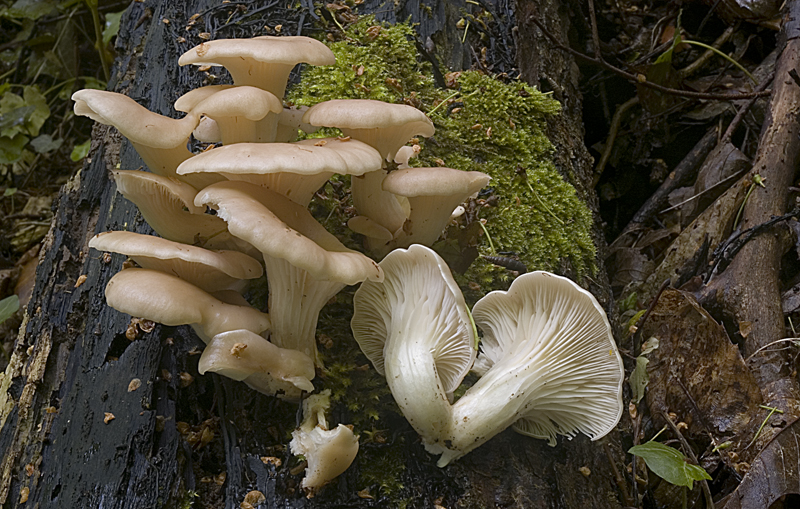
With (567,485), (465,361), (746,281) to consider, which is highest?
(465,361)

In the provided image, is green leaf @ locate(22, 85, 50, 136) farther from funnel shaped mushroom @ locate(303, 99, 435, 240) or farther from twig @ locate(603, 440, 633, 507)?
twig @ locate(603, 440, 633, 507)

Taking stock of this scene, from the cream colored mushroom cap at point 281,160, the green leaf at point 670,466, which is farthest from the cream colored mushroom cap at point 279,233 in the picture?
the green leaf at point 670,466

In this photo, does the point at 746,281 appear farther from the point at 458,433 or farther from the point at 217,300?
the point at 217,300

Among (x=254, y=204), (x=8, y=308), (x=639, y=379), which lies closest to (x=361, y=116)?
(x=254, y=204)

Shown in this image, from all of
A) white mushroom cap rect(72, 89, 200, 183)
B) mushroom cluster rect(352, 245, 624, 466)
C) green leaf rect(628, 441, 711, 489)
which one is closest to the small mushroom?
white mushroom cap rect(72, 89, 200, 183)

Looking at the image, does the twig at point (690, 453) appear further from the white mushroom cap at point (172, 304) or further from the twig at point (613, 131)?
the twig at point (613, 131)

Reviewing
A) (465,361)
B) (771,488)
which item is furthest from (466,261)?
(771,488)
